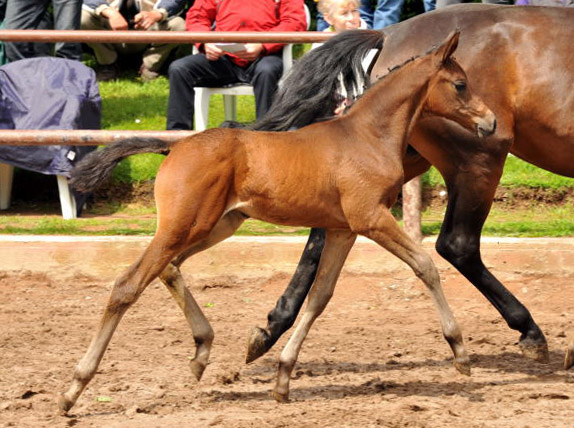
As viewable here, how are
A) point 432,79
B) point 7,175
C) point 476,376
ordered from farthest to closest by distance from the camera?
point 7,175, point 476,376, point 432,79

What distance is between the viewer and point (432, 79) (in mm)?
4945

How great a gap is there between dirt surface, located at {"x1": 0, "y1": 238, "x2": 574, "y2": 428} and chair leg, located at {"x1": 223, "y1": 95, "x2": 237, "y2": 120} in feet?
7.04

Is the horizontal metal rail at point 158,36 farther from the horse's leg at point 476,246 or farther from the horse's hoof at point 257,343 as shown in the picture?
the horse's hoof at point 257,343

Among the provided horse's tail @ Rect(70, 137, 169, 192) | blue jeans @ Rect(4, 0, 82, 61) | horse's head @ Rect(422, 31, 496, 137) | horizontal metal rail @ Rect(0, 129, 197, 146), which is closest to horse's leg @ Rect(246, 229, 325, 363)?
horse's head @ Rect(422, 31, 496, 137)

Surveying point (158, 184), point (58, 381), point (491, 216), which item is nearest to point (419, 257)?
point (158, 184)

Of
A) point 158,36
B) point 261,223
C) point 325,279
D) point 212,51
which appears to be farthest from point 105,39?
point 325,279

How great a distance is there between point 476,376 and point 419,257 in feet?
2.95

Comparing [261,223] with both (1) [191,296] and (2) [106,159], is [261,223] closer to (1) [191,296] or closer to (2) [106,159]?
(1) [191,296]

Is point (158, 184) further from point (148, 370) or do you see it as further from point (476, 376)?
point (476, 376)

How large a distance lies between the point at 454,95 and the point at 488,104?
2.08 feet

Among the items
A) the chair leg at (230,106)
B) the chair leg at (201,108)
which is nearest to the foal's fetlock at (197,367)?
the chair leg at (201,108)

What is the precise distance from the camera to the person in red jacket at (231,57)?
8.44 m

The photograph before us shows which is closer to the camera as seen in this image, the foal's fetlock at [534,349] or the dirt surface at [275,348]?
the dirt surface at [275,348]

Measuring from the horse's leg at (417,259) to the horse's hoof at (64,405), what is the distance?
1.46 meters
